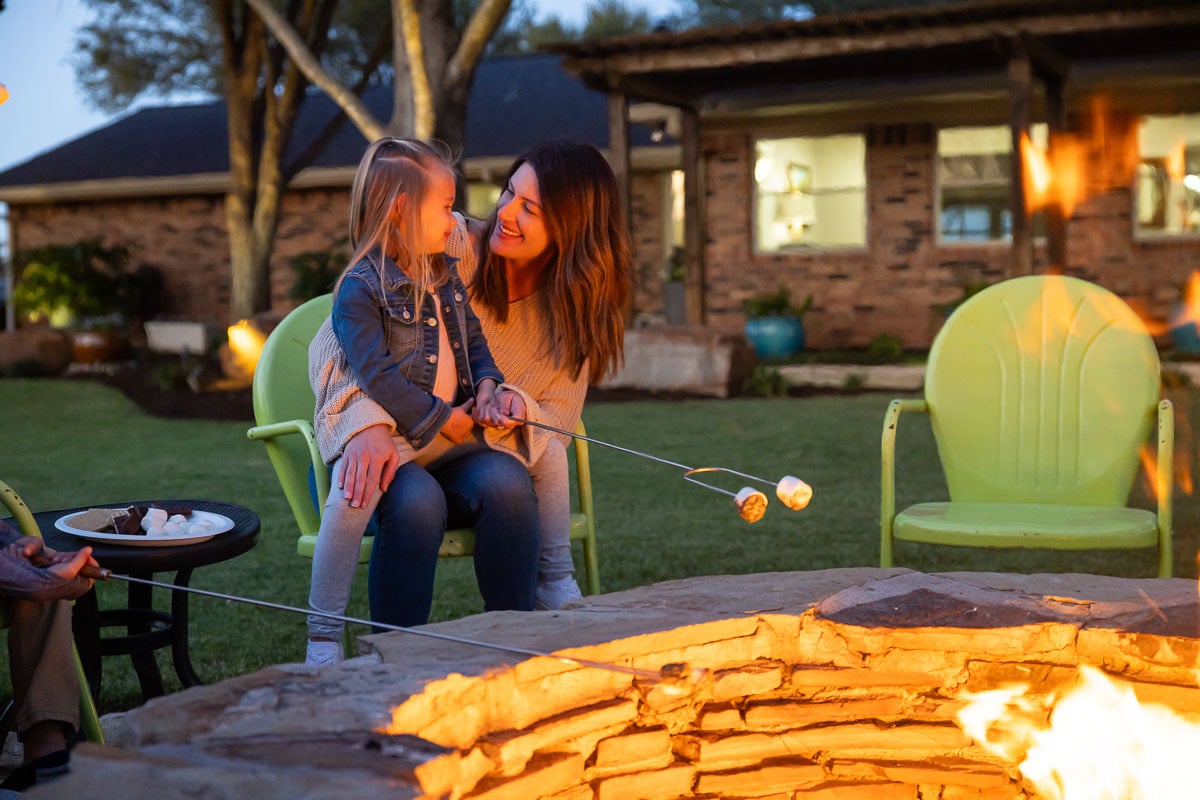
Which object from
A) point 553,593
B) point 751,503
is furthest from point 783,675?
point 553,593

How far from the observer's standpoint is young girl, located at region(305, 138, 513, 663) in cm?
256

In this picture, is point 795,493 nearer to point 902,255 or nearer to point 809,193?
point 902,255

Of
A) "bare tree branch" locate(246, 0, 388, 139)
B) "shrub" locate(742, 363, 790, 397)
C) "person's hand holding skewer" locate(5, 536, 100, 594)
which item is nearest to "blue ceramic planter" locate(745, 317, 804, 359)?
"shrub" locate(742, 363, 790, 397)

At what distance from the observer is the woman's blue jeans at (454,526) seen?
8.33 feet

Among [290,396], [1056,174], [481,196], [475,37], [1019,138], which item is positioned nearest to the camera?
[290,396]

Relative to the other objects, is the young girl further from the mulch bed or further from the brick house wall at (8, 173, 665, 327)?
the brick house wall at (8, 173, 665, 327)

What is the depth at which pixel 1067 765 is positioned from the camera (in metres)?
1.98

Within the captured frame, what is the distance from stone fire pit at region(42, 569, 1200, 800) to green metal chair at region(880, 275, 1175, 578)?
1.18 metres

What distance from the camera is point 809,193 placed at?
505 inches

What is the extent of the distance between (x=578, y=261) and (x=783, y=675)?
120 centimetres

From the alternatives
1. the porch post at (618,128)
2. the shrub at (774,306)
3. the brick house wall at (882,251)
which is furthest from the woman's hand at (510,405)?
the shrub at (774,306)

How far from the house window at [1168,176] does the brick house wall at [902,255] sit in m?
0.15

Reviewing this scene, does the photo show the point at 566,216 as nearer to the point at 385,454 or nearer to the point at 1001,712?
the point at 385,454

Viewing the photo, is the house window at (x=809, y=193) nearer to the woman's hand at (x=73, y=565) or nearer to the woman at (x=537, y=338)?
the woman at (x=537, y=338)
